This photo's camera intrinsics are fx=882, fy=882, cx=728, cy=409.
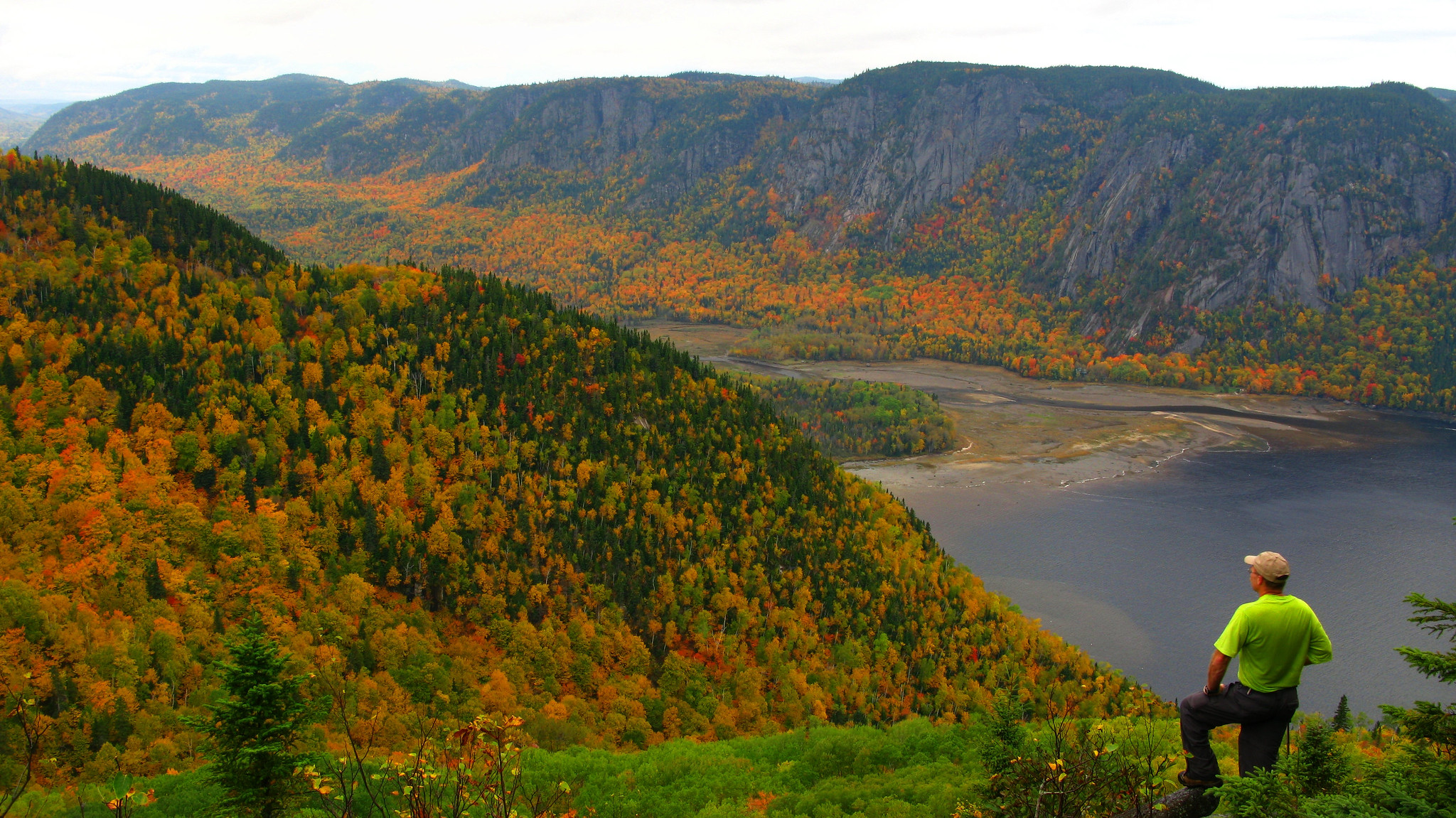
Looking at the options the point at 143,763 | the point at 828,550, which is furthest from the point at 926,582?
the point at 143,763

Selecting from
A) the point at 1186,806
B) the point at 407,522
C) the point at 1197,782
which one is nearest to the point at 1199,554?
the point at 407,522

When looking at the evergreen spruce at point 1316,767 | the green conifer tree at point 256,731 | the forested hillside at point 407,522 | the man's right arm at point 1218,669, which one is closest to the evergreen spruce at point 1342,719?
the forested hillside at point 407,522

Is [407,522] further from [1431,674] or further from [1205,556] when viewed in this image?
[1205,556]

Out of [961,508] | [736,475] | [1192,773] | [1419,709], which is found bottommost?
[961,508]

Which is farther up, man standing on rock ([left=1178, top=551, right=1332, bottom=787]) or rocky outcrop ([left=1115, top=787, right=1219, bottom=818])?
man standing on rock ([left=1178, top=551, right=1332, bottom=787])

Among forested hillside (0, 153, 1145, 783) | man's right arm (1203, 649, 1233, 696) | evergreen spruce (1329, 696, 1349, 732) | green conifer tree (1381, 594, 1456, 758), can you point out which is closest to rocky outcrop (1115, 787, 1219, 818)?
man's right arm (1203, 649, 1233, 696)

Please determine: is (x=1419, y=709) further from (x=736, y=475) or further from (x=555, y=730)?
(x=736, y=475)

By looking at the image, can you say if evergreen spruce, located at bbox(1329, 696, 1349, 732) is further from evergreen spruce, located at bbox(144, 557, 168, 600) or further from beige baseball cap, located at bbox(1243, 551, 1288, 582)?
evergreen spruce, located at bbox(144, 557, 168, 600)
